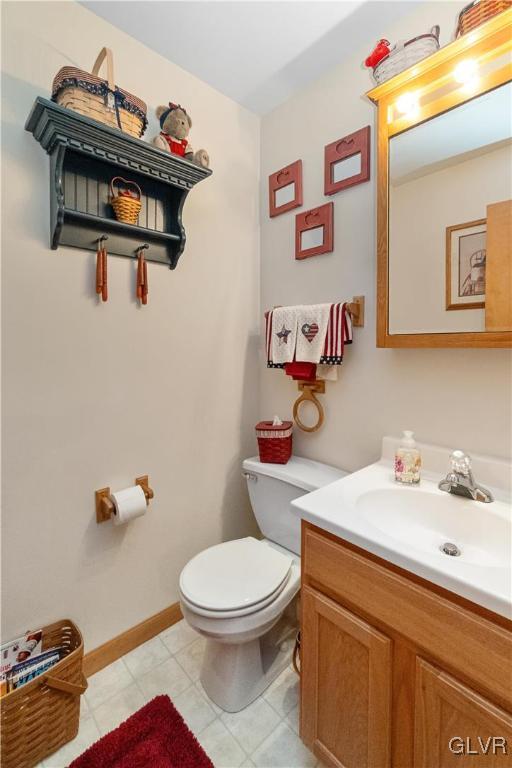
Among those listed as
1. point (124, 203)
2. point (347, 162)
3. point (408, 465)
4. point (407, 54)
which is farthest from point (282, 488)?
point (407, 54)

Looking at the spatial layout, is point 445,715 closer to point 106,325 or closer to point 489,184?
point 489,184

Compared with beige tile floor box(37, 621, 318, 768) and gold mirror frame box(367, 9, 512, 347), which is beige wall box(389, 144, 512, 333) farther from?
beige tile floor box(37, 621, 318, 768)

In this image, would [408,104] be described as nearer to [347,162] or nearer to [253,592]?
[347,162]

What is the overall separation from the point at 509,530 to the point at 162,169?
1.60 m

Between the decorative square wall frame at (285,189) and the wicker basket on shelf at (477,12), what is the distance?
0.70 meters

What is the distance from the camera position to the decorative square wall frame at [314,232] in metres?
1.49

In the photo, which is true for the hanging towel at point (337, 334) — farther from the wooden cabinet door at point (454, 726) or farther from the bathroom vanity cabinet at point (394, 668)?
the wooden cabinet door at point (454, 726)

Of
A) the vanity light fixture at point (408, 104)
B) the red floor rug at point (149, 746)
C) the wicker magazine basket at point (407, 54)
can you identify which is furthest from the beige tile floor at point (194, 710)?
the wicker magazine basket at point (407, 54)

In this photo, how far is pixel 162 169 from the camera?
131 centimetres

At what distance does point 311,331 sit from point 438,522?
81 cm

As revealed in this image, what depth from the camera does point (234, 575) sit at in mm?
1266

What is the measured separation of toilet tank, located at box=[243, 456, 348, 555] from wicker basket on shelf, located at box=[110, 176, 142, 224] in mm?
1123

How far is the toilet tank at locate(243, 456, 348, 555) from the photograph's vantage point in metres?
1.44

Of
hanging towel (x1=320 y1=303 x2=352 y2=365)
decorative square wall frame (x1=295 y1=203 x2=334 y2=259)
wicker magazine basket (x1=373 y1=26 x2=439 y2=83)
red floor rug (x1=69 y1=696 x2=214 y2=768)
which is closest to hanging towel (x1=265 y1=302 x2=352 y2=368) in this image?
hanging towel (x1=320 y1=303 x2=352 y2=365)
